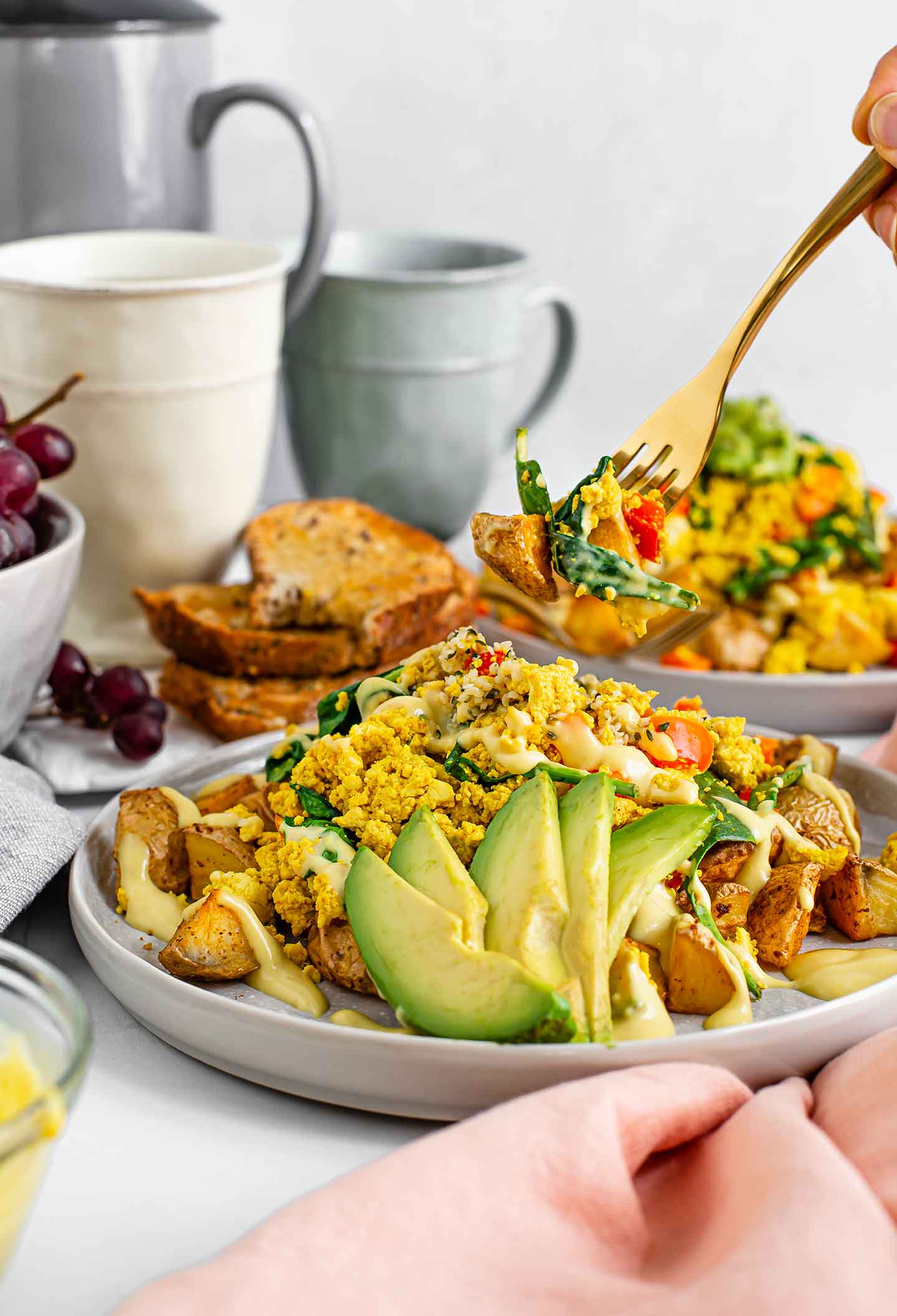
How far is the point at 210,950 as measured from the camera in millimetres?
1149

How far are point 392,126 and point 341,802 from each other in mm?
2312

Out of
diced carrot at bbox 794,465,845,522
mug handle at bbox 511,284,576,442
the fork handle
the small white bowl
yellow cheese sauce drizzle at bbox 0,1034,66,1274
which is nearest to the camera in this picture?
yellow cheese sauce drizzle at bbox 0,1034,66,1274

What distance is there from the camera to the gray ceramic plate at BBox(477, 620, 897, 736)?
73.1 inches

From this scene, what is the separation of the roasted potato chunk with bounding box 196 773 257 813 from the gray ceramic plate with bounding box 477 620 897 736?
59 cm

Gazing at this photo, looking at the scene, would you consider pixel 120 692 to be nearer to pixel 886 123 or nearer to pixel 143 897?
pixel 143 897

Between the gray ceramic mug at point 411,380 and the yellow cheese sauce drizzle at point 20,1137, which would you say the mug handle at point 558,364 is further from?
the yellow cheese sauce drizzle at point 20,1137

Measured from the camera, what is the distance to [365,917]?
1097mm

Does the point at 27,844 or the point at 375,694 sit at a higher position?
the point at 375,694

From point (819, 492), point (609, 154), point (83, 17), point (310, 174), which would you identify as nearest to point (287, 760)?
point (819, 492)

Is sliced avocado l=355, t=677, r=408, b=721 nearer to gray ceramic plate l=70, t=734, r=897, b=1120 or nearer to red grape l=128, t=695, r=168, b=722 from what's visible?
gray ceramic plate l=70, t=734, r=897, b=1120

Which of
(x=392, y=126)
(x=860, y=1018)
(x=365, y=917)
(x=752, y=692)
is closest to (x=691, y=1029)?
(x=860, y=1018)

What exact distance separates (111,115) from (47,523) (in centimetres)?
83

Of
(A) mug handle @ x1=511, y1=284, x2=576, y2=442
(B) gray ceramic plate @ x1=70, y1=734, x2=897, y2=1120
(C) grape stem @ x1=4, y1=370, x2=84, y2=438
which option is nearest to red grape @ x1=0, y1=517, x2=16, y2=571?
(C) grape stem @ x1=4, y1=370, x2=84, y2=438

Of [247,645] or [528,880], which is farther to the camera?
[247,645]
